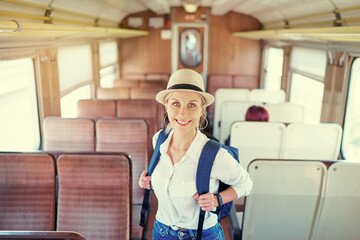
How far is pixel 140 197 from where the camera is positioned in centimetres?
327

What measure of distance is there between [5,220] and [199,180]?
5.35 ft

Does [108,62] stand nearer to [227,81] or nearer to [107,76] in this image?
[107,76]

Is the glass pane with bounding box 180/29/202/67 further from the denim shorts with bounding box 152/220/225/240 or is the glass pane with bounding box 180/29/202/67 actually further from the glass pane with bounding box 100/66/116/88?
the denim shorts with bounding box 152/220/225/240

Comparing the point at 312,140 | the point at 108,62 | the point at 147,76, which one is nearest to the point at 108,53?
the point at 108,62

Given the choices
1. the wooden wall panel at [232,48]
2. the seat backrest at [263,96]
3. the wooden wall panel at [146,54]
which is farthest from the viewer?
the wooden wall panel at [146,54]

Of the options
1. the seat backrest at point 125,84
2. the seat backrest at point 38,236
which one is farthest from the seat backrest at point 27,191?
the seat backrest at point 125,84

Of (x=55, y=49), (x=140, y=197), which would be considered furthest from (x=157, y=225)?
(x=55, y=49)

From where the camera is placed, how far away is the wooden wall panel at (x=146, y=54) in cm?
860

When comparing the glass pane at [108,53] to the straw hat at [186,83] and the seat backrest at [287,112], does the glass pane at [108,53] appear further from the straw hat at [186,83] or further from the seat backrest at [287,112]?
the straw hat at [186,83]

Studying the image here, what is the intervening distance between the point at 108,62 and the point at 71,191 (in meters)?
5.79

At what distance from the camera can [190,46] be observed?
8.59 meters

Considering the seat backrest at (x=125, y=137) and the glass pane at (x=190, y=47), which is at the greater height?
the glass pane at (x=190, y=47)

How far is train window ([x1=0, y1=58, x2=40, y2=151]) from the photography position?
312cm

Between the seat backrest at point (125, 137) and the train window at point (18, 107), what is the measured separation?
3.28ft
